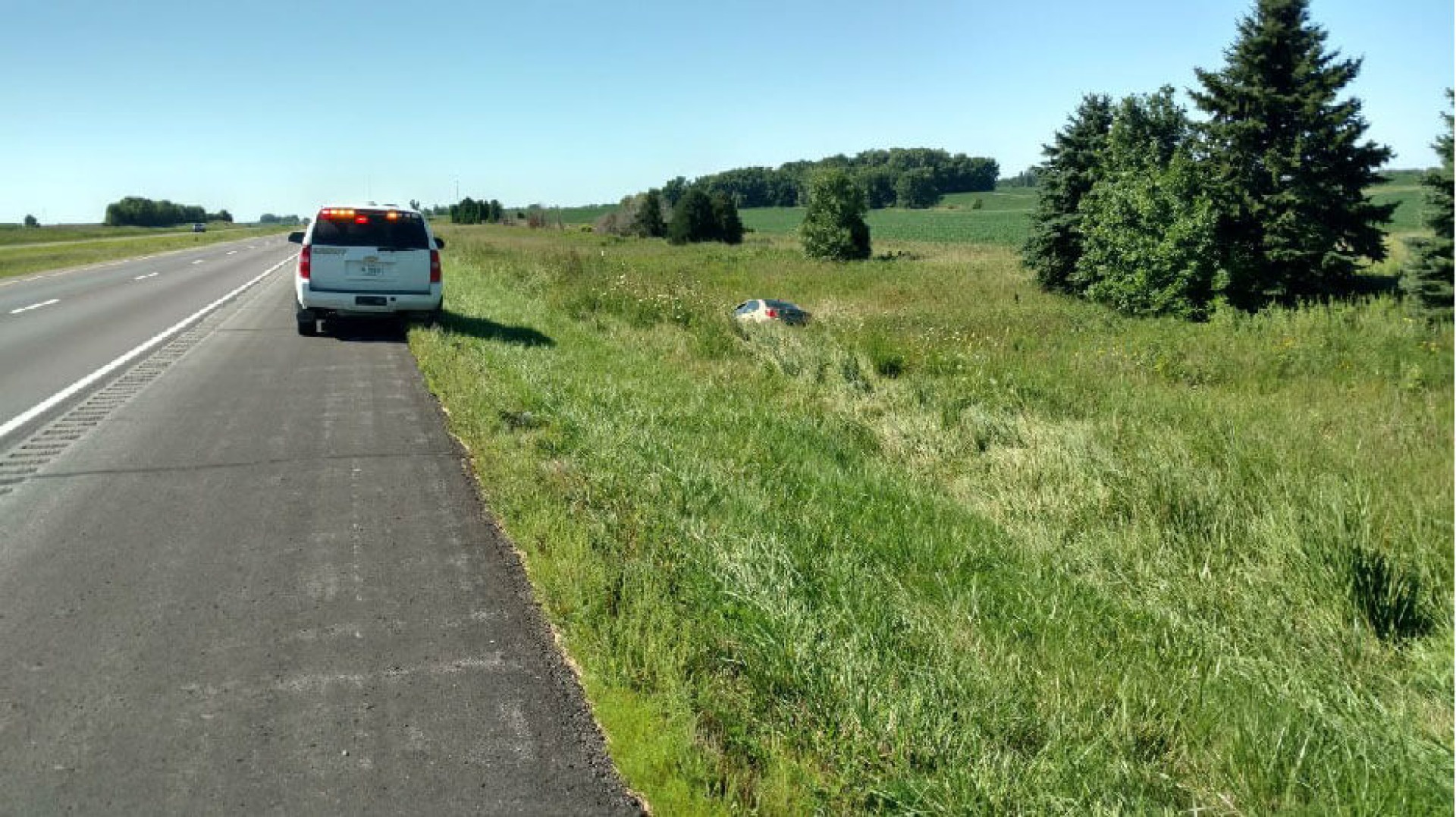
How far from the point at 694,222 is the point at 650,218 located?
11610 millimetres

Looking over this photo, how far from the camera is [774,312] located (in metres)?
23.6

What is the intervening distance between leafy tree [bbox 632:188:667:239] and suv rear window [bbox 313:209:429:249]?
6891 cm

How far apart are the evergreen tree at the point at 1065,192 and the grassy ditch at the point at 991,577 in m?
21.9

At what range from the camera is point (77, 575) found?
520 cm

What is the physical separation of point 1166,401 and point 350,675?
932 centimetres

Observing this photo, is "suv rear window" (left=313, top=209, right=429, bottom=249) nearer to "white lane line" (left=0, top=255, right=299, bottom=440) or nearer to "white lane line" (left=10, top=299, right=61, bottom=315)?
"white lane line" (left=0, top=255, right=299, bottom=440)

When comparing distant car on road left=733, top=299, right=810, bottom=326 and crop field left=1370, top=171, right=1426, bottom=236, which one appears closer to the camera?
distant car on road left=733, top=299, right=810, bottom=326

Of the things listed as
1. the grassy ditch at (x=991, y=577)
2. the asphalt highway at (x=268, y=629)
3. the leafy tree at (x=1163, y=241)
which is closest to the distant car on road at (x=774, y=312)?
the leafy tree at (x=1163, y=241)

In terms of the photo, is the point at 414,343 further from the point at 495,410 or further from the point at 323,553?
the point at 323,553

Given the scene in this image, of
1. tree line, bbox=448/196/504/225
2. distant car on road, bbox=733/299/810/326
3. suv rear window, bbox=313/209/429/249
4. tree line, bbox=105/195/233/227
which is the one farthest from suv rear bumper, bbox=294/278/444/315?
tree line, bbox=105/195/233/227

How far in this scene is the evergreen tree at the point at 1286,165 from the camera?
88.4 feet

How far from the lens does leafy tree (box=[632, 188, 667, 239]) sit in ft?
275

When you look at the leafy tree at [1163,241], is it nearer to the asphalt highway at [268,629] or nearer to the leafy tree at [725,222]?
the asphalt highway at [268,629]

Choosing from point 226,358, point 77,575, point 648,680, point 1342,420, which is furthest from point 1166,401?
point 226,358
